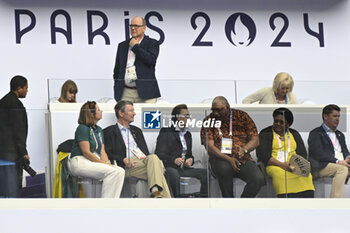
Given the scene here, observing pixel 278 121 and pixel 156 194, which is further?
pixel 278 121

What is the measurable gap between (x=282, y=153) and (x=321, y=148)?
45 cm

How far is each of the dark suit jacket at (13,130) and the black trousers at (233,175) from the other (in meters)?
2.02

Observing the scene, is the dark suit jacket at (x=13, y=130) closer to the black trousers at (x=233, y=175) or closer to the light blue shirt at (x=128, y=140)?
the light blue shirt at (x=128, y=140)

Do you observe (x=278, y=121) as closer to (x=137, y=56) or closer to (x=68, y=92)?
(x=137, y=56)

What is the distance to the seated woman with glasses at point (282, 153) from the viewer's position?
11.4 m

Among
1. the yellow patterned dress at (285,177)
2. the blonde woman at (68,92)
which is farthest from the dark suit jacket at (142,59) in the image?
the yellow patterned dress at (285,177)

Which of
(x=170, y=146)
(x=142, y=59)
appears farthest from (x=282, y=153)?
(x=142, y=59)

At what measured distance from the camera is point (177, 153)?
11320mm

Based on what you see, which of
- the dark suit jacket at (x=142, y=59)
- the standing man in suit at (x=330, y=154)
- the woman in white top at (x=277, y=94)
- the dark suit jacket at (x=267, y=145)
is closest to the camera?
the dark suit jacket at (x=267, y=145)

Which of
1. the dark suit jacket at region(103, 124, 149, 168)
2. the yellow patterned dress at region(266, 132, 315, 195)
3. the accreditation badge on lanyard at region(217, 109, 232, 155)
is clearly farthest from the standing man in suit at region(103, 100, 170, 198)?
the yellow patterned dress at region(266, 132, 315, 195)

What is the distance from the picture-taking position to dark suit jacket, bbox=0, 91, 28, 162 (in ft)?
37.1
